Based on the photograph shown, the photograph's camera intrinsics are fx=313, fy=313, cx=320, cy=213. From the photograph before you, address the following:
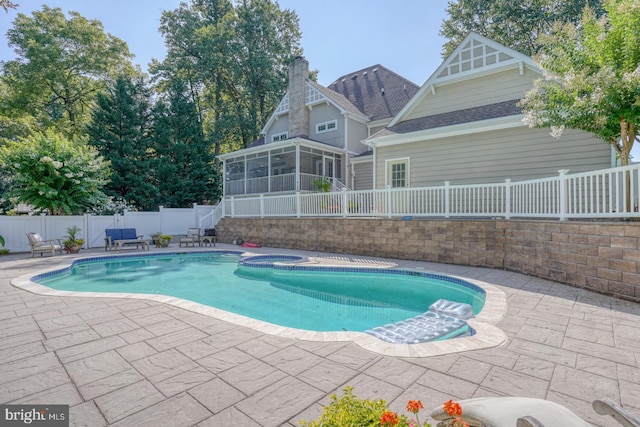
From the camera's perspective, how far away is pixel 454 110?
37.3 feet

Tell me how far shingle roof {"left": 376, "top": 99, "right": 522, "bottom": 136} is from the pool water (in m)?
5.91

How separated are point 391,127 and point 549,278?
8.10 metres

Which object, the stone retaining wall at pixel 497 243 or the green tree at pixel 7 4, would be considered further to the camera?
the stone retaining wall at pixel 497 243

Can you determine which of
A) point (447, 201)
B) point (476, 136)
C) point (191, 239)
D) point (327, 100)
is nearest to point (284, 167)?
point (327, 100)

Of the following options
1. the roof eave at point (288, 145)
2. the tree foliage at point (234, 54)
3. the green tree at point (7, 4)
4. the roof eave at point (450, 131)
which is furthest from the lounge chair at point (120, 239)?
the tree foliage at point (234, 54)

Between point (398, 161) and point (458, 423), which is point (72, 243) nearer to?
point (398, 161)

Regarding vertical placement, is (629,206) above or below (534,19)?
below

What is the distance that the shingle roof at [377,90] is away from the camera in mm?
17016

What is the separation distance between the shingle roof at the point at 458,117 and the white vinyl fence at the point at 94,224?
34.4 feet

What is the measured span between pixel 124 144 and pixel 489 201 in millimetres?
19214

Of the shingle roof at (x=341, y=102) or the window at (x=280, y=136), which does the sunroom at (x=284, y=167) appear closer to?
the window at (x=280, y=136)

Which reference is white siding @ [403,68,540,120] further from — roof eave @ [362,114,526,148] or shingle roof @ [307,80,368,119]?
shingle roof @ [307,80,368,119]

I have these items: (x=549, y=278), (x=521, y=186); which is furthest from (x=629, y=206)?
(x=521, y=186)

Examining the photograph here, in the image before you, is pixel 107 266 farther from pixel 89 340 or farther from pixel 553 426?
pixel 553 426
